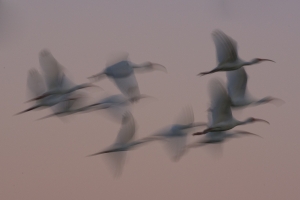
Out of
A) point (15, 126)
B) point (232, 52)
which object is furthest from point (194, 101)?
point (15, 126)

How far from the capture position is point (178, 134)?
96cm

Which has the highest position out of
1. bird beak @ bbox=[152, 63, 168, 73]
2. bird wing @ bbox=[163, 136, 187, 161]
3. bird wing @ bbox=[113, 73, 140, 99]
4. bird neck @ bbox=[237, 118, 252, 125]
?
bird beak @ bbox=[152, 63, 168, 73]

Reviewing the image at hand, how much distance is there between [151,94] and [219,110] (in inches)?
7.5

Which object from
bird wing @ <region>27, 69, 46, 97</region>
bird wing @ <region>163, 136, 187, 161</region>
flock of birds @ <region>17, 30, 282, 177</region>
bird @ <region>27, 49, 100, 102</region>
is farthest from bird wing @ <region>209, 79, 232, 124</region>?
bird wing @ <region>27, 69, 46, 97</region>

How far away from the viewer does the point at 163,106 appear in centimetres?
97

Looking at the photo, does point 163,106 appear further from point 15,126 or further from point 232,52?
point 15,126

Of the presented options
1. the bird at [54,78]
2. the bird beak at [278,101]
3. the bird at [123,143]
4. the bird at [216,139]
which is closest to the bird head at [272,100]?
the bird beak at [278,101]

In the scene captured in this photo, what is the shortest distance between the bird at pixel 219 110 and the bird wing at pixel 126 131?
0.21 m

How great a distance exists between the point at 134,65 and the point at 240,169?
1.33ft

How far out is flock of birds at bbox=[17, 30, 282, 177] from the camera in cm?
93

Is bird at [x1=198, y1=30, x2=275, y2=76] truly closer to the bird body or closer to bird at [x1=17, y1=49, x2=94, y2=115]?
the bird body

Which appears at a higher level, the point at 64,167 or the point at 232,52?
the point at 232,52

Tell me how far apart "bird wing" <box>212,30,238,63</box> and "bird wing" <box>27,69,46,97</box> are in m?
0.48

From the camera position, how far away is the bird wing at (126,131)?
939 millimetres
